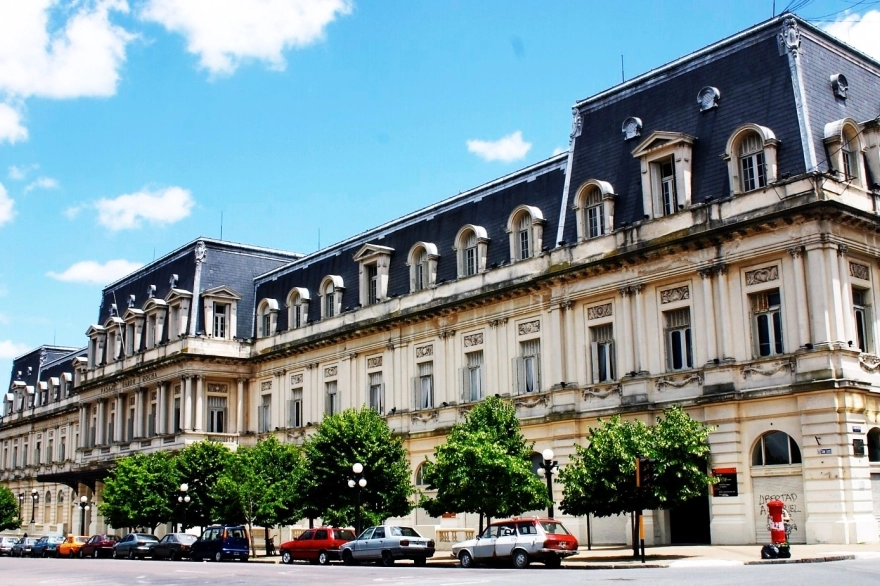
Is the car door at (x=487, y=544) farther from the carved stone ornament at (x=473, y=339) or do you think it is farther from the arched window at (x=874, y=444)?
the carved stone ornament at (x=473, y=339)

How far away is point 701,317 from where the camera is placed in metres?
36.5

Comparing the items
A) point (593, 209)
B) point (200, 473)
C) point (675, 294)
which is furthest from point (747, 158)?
point (200, 473)

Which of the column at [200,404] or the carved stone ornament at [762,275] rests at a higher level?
the carved stone ornament at [762,275]

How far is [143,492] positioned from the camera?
186 feet

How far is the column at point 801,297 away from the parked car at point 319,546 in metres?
17.8

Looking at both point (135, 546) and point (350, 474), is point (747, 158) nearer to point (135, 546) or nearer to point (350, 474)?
point (350, 474)

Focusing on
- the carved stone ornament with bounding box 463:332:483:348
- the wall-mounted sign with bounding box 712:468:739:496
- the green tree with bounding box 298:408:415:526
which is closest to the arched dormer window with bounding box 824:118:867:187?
the wall-mounted sign with bounding box 712:468:739:496

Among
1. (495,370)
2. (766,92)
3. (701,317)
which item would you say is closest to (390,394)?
(495,370)

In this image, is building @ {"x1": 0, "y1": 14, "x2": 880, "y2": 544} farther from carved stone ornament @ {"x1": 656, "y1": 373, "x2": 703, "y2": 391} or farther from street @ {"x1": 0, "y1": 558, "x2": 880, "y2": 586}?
street @ {"x1": 0, "y1": 558, "x2": 880, "y2": 586}

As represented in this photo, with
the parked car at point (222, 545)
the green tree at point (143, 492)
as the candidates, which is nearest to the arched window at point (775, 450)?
the parked car at point (222, 545)

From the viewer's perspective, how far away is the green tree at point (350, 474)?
43.3 m

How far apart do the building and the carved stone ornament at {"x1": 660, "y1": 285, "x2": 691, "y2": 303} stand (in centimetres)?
8

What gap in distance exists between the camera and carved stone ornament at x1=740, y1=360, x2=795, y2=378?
110 ft

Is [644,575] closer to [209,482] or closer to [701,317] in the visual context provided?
[701,317]
